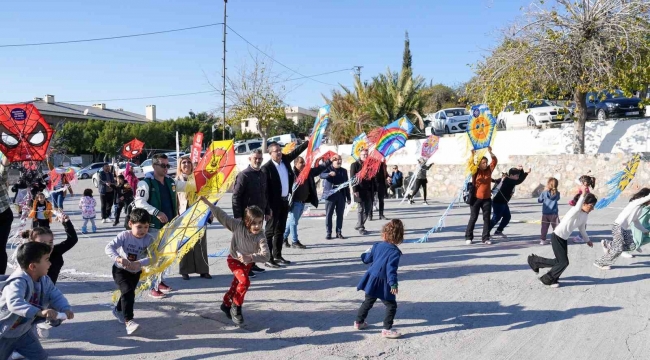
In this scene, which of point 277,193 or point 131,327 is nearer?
point 131,327

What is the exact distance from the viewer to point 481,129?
8.98 meters

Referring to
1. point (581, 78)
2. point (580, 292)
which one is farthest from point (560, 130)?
point (580, 292)

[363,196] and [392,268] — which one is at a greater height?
[363,196]

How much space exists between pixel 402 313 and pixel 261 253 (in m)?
1.67

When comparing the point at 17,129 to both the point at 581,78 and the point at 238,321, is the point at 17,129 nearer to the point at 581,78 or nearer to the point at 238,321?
the point at 238,321

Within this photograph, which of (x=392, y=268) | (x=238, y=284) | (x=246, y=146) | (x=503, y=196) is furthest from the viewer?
(x=246, y=146)

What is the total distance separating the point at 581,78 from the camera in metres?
16.6

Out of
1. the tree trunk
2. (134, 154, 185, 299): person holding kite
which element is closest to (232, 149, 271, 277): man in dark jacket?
(134, 154, 185, 299): person holding kite

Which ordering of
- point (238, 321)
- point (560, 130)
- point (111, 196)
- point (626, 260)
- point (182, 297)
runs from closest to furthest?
point (238, 321) → point (182, 297) → point (626, 260) → point (111, 196) → point (560, 130)

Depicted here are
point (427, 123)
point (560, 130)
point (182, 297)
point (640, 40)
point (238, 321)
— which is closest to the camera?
point (238, 321)

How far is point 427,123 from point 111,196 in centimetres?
2027

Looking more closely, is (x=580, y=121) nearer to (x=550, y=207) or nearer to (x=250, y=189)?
(x=550, y=207)

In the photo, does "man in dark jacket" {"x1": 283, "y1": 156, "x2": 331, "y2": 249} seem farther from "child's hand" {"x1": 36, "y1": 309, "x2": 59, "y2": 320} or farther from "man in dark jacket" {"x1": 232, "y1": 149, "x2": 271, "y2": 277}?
"child's hand" {"x1": 36, "y1": 309, "x2": 59, "y2": 320}

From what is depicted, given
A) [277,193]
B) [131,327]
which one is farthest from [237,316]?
[277,193]
